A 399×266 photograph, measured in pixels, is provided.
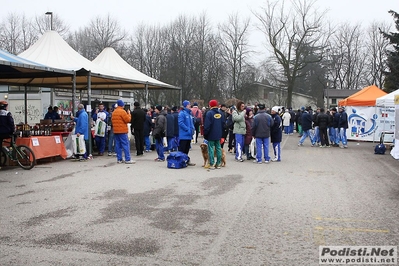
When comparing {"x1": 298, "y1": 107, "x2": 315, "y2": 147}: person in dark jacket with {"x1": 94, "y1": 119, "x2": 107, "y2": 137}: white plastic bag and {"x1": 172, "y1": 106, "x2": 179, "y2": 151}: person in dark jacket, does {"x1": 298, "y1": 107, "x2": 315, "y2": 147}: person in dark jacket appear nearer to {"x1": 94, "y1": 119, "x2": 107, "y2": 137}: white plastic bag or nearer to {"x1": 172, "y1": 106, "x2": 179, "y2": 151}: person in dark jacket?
{"x1": 172, "y1": 106, "x2": 179, "y2": 151}: person in dark jacket

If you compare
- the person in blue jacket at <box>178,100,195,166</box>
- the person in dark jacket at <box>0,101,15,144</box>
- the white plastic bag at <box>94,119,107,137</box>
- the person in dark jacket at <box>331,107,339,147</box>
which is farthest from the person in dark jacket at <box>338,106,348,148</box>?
the person in dark jacket at <box>0,101,15,144</box>

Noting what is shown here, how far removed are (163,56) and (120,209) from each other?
48.8m

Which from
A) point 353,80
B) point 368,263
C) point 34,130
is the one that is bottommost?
point 368,263

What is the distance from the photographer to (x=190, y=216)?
6.67 m

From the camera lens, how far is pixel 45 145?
1355 centimetres

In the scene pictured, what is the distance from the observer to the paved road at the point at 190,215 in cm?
500

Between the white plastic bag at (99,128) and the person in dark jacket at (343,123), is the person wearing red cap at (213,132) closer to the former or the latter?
the white plastic bag at (99,128)

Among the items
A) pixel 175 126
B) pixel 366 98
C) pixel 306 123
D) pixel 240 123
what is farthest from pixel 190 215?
pixel 366 98

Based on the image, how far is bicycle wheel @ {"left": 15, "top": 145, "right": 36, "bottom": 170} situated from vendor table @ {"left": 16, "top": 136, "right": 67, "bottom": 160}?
0.67 m

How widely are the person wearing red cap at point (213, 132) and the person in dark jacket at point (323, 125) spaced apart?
9607 millimetres

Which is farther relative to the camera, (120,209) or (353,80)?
(353,80)

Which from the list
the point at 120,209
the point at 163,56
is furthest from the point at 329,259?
the point at 163,56

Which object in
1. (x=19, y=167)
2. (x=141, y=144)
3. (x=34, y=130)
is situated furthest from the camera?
(x=141, y=144)

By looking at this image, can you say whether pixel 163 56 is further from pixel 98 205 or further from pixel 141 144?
pixel 98 205
